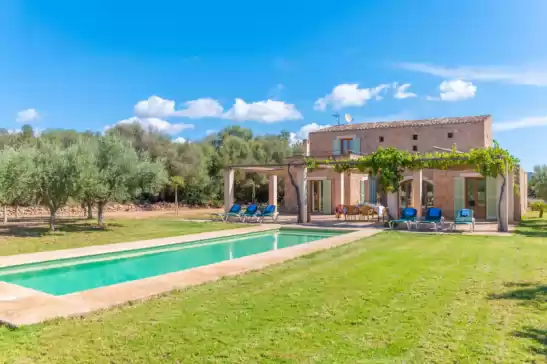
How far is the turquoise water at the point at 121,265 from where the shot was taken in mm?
8336

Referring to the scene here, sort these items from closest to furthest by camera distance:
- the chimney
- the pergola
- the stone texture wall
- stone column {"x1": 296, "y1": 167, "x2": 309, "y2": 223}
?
the pergola < stone column {"x1": 296, "y1": 167, "x2": 309, "y2": 223} < the stone texture wall < the chimney

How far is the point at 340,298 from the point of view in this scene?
6020 millimetres

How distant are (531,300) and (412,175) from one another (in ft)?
56.7

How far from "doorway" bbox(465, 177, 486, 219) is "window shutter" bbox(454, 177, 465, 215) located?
303 mm

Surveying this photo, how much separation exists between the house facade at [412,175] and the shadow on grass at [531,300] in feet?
47.8

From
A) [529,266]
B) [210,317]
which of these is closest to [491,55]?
[529,266]

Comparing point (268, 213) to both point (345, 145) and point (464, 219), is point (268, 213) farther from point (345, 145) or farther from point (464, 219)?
point (345, 145)

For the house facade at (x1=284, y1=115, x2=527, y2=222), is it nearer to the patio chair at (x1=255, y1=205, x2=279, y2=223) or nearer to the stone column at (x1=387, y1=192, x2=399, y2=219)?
the stone column at (x1=387, y1=192, x2=399, y2=219)

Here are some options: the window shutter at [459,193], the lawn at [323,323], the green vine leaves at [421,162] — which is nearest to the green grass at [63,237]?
the lawn at [323,323]

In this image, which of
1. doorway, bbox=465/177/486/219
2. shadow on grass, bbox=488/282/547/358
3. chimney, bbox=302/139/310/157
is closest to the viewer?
shadow on grass, bbox=488/282/547/358

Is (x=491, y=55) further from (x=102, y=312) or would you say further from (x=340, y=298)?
(x=102, y=312)

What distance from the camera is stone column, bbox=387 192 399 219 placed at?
17922 millimetres

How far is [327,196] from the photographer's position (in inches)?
1024

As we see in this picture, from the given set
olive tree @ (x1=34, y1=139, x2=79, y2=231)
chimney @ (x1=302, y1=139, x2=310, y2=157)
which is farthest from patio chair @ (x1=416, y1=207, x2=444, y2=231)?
olive tree @ (x1=34, y1=139, x2=79, y2=231)
